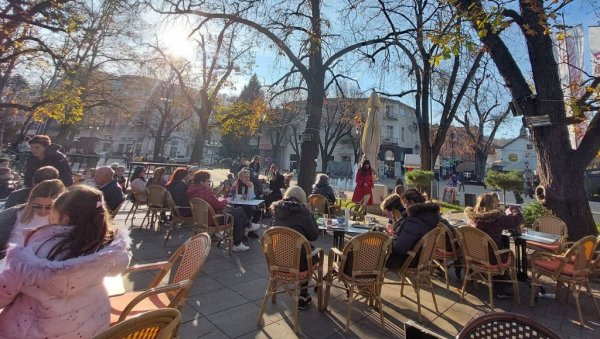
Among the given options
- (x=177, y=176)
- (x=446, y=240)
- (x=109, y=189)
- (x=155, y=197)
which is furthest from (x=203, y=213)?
(x=446, y=240)

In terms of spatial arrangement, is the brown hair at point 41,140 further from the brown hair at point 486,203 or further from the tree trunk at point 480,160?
the tree trunk at point 480,160

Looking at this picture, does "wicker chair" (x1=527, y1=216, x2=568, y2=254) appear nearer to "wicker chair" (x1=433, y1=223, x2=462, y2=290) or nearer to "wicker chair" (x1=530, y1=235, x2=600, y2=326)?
"wicker chair" (x1=530, y1=235, x2=600, y2=326)

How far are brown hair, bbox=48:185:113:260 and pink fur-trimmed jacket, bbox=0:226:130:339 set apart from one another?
0.18 ft

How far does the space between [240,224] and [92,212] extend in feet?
14.6

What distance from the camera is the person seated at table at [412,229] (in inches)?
152

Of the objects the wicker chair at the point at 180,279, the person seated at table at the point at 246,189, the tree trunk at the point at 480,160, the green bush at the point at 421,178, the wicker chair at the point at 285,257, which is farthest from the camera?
the tree trunk at the point at 480,160

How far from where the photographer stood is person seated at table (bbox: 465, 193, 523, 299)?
4.35m

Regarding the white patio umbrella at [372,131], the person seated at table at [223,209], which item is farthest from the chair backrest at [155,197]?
the white patio umbrella at [372,131]

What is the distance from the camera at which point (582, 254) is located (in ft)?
12.5

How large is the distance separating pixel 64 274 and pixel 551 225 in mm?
7253

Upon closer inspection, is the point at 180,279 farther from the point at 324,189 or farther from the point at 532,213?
the point at 532,213

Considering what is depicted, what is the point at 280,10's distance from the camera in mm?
9055

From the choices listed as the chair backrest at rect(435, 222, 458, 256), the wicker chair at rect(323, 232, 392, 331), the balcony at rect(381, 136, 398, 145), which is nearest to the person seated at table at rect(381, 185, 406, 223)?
the chair backrest at rect(435, 222, 458, 256)

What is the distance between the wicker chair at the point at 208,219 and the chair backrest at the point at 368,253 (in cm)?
301
